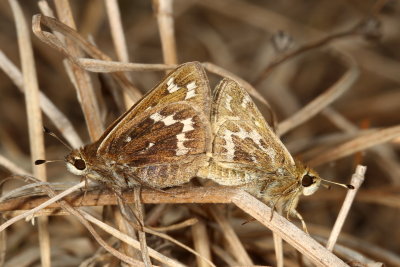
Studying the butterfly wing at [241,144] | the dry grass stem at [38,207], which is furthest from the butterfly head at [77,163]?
the butterfly wing at [241,144]

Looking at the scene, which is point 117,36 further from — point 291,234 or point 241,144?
point 291,234

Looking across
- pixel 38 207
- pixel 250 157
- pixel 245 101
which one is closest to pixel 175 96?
Answer: pixel 245 101

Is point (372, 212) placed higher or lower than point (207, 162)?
higher

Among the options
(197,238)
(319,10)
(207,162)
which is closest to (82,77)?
(207,162)

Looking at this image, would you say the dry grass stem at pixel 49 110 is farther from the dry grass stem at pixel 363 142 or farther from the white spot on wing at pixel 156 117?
the dry grass stem at pixel 363 142

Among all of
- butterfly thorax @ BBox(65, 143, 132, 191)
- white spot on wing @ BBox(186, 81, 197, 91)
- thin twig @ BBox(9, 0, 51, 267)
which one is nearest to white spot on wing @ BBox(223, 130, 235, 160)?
white spot on wing @ BBox(186, 81, 197, 91)

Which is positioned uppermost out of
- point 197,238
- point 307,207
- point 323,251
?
point 307,207

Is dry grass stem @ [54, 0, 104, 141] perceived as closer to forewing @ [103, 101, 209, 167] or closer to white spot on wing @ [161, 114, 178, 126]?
forewing @ [103, 101, 209, 167]

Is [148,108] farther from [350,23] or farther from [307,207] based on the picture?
[350,23]
